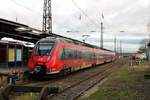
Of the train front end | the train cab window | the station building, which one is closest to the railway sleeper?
the station building

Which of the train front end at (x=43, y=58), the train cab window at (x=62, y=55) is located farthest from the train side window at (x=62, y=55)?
the train front end at (x=43, y=58)

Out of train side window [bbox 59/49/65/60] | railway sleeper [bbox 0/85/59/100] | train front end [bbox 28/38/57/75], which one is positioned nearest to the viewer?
railway sleeper [bbox 0/85/59/100]

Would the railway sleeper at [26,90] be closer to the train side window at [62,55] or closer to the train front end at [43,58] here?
the train front end at [43,58]

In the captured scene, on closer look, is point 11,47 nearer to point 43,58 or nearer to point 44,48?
point 44,48

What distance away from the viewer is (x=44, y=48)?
2308cm

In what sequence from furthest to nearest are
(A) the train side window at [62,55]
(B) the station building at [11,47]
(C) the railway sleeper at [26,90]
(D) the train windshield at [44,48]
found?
(A) the train side window at [62,55] → (D) the train windshield at [44,48] → (B) the station building at [11,47] → (C) the railway sleeper at [26,90]

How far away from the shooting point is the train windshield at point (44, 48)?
2294cm

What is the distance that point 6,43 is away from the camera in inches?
874

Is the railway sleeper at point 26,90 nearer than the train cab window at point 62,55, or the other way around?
the railway sleeper at point 26,90

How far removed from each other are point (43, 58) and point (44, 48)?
2.77 ft

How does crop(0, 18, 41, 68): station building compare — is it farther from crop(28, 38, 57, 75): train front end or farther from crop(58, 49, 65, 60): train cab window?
crop(58, 49, 65, 60): train cab window

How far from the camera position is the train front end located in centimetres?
2238

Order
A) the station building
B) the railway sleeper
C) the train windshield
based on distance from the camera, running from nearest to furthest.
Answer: the railway sleeper, the station building, the train windshield

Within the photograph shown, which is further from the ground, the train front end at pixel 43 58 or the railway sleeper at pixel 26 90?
the train front end at pixel 43 58
